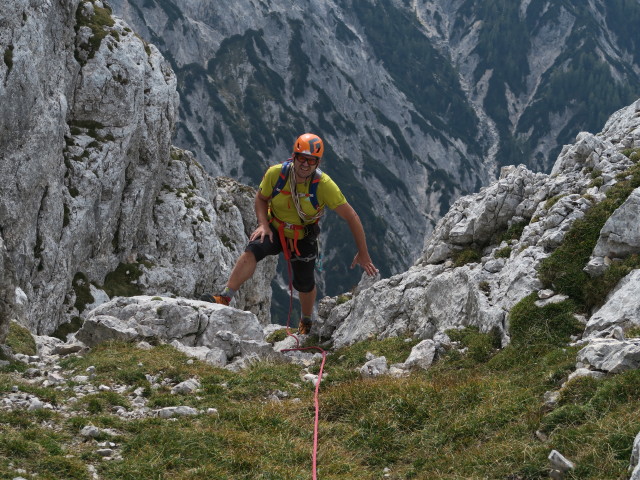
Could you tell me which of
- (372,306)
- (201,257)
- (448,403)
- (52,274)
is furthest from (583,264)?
(201,257)

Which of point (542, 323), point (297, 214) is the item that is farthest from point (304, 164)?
point (542, 323)

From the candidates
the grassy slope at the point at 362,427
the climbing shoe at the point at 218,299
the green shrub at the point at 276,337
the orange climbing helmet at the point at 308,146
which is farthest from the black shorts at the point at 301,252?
the green shrub at the point at 276,337

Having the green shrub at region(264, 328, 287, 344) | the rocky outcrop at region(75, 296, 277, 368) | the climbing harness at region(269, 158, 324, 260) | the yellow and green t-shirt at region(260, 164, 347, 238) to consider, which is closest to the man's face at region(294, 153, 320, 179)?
the climbing harness at region(269, 158, 324, 260)

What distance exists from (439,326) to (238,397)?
7.66m

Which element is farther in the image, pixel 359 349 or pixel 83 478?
pixel 359 349

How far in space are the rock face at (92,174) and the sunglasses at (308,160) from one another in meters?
36.7

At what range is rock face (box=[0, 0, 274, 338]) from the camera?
5338 cm

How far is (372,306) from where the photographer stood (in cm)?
2120

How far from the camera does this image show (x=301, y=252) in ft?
59.2

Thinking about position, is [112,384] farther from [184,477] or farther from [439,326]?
[439,326]

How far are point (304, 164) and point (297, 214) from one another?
2.03 metres

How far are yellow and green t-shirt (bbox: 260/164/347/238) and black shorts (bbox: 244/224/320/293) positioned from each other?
691 millimetres

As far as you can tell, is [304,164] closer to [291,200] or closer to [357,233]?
[291,200]

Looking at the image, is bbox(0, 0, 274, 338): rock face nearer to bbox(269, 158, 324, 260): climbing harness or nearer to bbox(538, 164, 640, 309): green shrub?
bbox(269, 158, 324, 260): climbing harness
